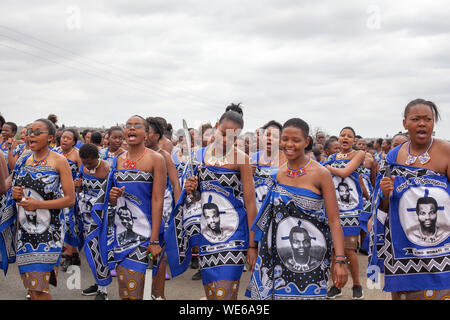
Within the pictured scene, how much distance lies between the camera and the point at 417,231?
391 cm

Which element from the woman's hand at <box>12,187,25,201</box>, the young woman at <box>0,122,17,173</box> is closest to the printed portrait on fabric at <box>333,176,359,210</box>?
the woman's hand at <box>12,187,25,201</box>

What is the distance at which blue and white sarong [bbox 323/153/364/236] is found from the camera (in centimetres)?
671

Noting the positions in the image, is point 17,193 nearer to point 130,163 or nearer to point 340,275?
point 130,163

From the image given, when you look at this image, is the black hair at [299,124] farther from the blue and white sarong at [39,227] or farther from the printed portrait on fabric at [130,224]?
the blue and white sarong at [39,227]

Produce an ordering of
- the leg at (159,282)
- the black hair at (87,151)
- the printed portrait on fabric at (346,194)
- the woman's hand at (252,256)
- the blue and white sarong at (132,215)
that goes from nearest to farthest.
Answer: the woman's hand at (252,256) < the blue and white sarong at (132,215) < the leg at (159,282) < the black hair at (87,151) < the printed portrait on fabric at (346,194)

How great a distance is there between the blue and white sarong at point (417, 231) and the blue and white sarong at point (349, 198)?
2.57 metres

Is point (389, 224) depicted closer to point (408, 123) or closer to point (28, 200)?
point (408, 123)

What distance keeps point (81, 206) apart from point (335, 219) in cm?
440

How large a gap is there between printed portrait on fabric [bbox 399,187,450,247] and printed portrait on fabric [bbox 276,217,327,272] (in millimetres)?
779

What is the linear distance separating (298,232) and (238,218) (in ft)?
2.31

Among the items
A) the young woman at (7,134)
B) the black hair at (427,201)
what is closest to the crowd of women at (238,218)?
the black hair at (427,201)

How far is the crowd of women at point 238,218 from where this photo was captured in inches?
149
